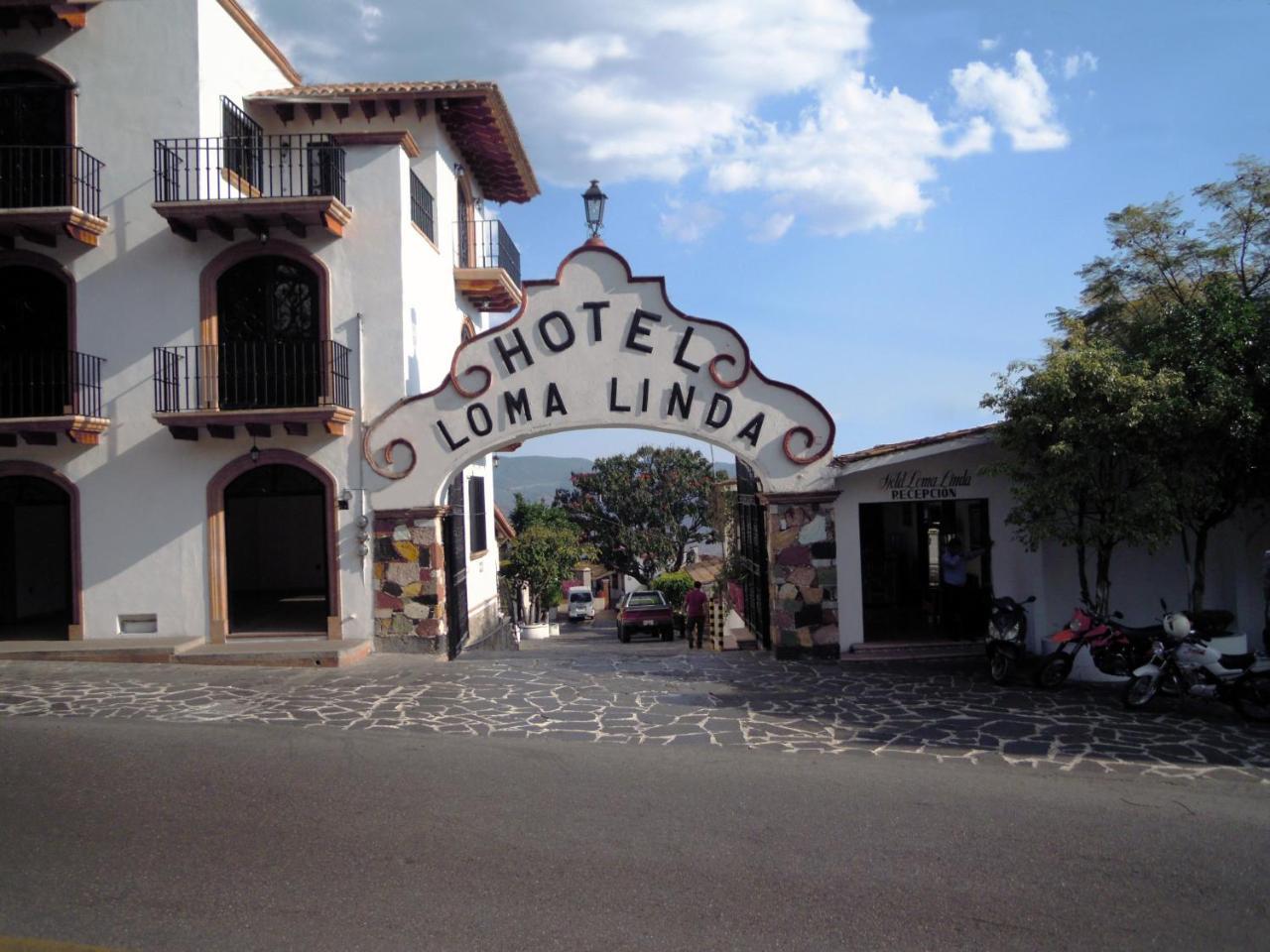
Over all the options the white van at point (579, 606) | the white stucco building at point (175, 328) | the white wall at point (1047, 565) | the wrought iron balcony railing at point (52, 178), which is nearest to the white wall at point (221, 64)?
the white stucco building at point (175, 328)

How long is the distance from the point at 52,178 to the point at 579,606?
4171cm

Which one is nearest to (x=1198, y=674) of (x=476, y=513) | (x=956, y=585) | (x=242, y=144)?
(x=956, y=585)

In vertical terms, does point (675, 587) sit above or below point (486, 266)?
below

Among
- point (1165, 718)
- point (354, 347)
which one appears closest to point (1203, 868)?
point (1165, 718)

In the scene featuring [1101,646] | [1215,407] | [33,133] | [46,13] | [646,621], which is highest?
[46,13]

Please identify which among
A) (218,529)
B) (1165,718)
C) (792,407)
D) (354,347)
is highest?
(354,347)

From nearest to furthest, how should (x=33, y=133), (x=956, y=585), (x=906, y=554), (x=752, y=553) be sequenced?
(x=956, y=585) < (x=33, y=133) < (x=752, y=553) < (x=906, y=554)

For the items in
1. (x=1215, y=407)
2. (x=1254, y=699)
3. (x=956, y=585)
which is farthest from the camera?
(x=956, y=585)

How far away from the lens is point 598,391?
1423cm

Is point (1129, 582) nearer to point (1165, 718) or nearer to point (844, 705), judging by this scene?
point (1165, 718)

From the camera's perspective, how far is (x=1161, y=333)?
11750 millimetres

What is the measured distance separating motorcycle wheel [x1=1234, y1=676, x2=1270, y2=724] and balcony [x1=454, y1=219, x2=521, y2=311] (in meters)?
13.7

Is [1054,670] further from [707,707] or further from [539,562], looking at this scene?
[539,562]

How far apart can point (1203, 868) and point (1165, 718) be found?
4.67 meters
